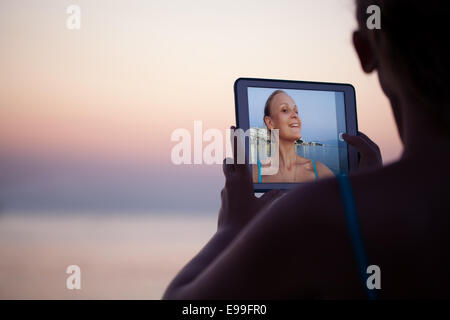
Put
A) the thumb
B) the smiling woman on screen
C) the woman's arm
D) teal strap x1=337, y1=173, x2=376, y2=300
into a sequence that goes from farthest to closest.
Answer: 1. the smiling woman on screen
2. the thumb
3. the woman's arm
4. teal strap x1=337, y1=173, x2=376, y2=300

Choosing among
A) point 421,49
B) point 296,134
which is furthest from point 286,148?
point 421,49

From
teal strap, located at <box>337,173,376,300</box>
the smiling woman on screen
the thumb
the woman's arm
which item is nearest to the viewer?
teal strap, located at <box>337,173,376,300</box>

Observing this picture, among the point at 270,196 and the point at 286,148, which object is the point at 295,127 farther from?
the point at 270,196

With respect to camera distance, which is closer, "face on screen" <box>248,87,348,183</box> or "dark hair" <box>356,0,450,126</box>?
"dark hair" <box>356,0,450,126</box>

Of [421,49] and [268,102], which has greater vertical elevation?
[268,102]

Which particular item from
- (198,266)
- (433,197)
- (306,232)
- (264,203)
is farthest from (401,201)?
(264,203)

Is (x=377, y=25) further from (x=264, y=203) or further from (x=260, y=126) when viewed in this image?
(x=260, y=126)

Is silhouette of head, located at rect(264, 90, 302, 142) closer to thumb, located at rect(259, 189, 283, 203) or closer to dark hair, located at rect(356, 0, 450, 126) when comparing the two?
thumb, located at rect(259, 189, 283, 203)

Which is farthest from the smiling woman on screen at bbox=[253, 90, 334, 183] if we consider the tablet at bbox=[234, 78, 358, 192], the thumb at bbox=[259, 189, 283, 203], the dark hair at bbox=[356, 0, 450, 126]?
the dark hair at bbox=[356, 0, 450, 126]

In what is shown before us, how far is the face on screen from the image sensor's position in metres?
1.69

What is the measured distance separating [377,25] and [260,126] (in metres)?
0.96

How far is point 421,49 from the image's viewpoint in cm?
69

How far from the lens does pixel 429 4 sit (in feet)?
2.26

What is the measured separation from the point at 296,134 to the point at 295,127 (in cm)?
4
